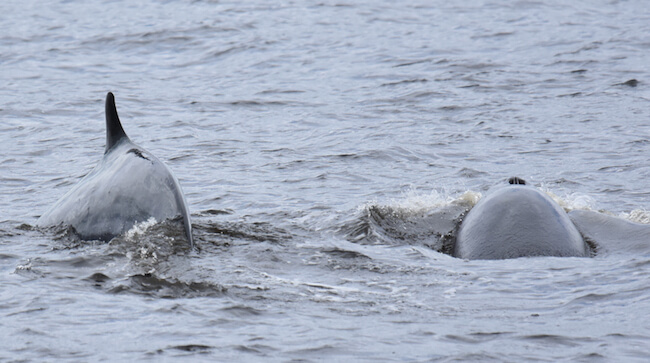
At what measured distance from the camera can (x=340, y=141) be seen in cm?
1542

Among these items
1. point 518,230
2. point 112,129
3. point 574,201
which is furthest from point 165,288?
point 574,201

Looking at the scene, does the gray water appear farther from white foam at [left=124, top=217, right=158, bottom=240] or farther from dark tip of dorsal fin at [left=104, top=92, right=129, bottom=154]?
dark tip of dorsal fin at [left=104, top=92, right=129, bottom=154]

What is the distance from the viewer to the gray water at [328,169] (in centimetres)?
696

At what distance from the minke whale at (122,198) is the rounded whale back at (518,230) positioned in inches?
101

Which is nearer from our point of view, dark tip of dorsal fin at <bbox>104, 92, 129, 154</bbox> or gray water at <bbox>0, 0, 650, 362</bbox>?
gray water at <bbox>0, 0, 650, 362</bbox>

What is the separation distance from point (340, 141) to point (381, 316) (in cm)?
836

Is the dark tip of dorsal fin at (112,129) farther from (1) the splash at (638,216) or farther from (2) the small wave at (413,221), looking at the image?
(1) the splash at (638,216)

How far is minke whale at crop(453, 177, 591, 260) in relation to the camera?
859 centimetres

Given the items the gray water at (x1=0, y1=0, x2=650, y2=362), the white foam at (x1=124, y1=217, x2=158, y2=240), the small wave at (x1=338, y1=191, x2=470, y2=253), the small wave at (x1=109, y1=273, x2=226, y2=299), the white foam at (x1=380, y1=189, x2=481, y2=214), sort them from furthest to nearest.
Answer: the white foam at (x1=380, y1=189, x2=481, y2=214) → the small wave at (x1=338, y1=191, x2=470, y2=253) → the white foam at (x1=124, y1=217, x2=158, y2=240) → the small wave at (x1=109, y1=273, x2=226, y2=299) → the gray water at (x1=0, y1=0, x2=650, y2=362)

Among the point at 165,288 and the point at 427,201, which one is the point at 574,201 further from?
the point at 165,288

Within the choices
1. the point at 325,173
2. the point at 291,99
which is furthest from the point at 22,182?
the point at 291,99

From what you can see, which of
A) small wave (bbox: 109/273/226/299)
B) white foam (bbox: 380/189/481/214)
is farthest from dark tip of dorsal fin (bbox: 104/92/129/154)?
white foam (bbox: 380/189/481/214)

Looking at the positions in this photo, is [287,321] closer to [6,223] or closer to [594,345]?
→ [594,345]

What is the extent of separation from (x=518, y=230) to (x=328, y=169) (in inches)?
209
